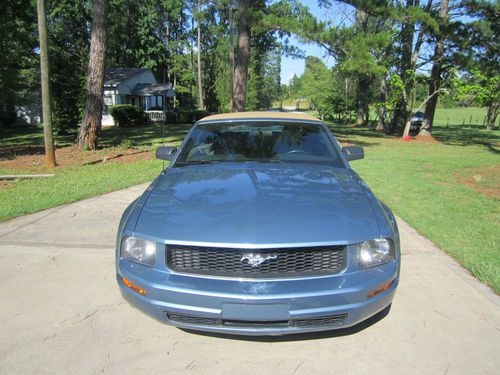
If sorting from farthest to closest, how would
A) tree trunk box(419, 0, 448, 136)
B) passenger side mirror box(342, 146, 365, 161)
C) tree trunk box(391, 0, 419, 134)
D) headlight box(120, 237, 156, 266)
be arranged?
tree trunk box(391, 0, 419, 134) → tree trunk box(419, 0, 448, 136) → passenger side mirror box(342, 146, 365, 161) → headlight box(120, 237, 156, 266)

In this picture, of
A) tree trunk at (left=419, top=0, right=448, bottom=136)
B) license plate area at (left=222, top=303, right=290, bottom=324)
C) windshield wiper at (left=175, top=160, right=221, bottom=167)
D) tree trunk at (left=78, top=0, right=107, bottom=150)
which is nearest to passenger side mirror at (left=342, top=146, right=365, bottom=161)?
windshield wiper at (left=175, top=160, right=221, bottom=167)

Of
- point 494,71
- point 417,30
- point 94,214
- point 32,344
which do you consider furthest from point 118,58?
point 32,344

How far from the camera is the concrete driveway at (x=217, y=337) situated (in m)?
2.47

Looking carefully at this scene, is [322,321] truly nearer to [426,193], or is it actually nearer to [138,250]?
[138,250]

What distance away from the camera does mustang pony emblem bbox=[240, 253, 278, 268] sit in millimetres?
2326

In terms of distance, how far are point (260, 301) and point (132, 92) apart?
1335 inches

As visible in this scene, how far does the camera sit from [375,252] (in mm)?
2516

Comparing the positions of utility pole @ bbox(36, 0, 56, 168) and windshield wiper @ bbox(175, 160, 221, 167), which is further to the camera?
utility pole @ bbox(36, 0, 56, 168)

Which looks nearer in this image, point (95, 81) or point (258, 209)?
point (258, 209)

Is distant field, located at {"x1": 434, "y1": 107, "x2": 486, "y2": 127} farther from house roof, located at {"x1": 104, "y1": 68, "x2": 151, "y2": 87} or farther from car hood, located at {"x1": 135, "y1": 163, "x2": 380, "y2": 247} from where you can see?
car hood, located at {"x1": 135, "y1": 163, "x2": 380, "y2": 247}

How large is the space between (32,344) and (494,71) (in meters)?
21.1

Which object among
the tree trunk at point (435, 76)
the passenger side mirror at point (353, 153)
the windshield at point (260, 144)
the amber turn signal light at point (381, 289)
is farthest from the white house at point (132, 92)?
the amber turn signal light at point (381, 289)

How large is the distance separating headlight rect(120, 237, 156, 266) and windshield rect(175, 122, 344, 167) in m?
1.35

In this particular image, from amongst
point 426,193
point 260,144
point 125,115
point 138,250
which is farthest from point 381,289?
point 125,115
